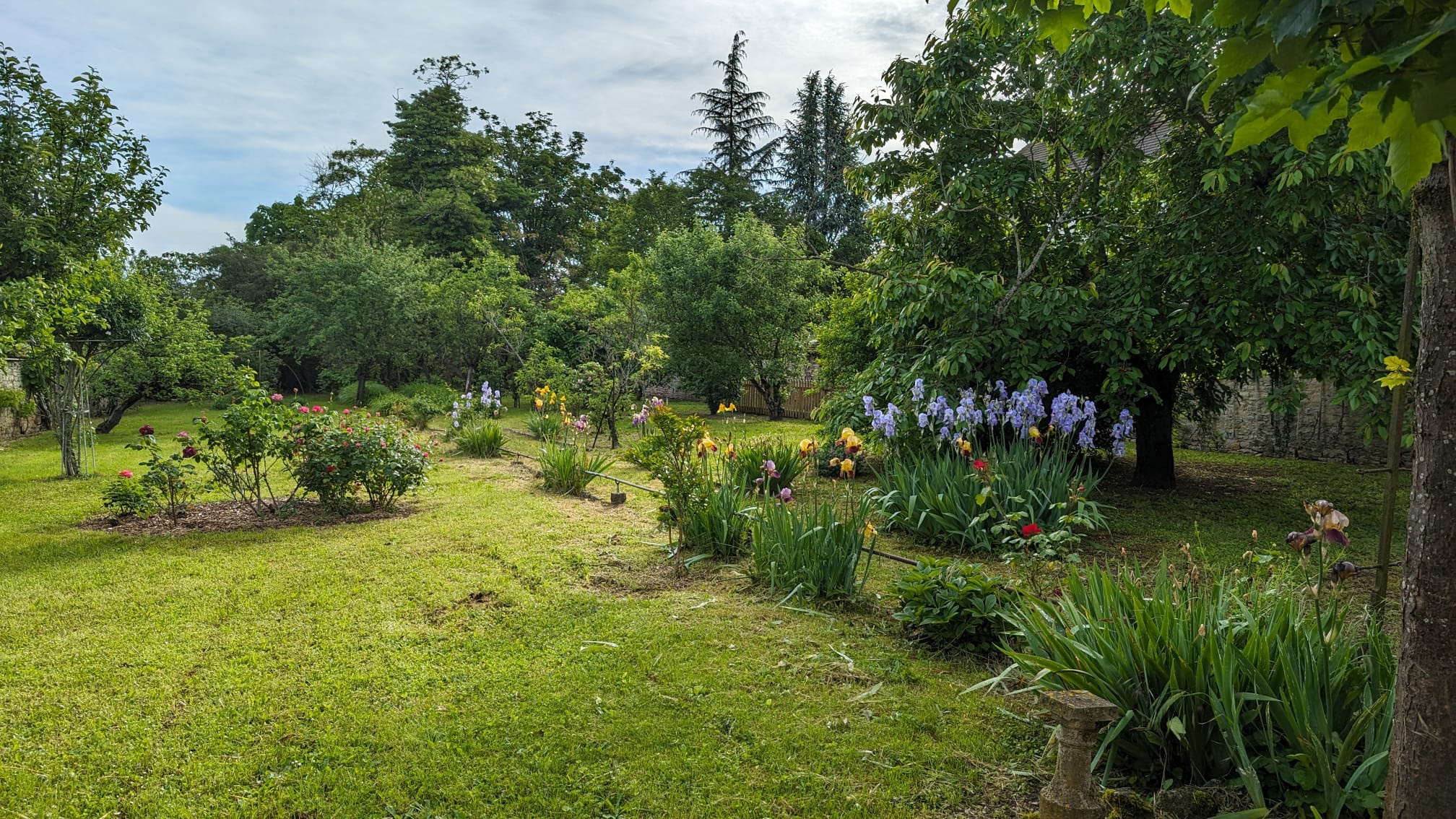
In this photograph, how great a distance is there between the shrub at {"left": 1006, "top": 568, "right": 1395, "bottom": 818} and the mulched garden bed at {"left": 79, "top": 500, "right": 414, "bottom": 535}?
621 centimetres

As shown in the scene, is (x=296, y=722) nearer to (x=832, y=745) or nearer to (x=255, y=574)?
(x=832, y=745)

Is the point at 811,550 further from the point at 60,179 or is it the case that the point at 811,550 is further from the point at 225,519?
the point at 60,179

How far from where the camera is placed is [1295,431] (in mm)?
11281

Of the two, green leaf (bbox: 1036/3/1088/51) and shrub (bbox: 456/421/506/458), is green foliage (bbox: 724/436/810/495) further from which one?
green leaf (bbox: 1036/3/1088/51)

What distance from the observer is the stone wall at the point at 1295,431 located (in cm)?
1044

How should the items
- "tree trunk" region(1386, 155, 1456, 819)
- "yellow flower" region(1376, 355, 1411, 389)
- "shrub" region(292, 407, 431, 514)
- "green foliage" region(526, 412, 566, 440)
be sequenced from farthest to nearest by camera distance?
"green foliage" region(526, 412, 566, 440)
"shrub" region(292, 407, 431, 514)
"yellow flower" region(1376, 355, 1411, 389)
"tree trunk" region(1386, 155, 1456, 819)

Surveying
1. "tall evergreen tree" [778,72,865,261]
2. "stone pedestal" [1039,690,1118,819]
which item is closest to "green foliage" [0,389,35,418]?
"stone pedestal" [1039,690,1118,819]

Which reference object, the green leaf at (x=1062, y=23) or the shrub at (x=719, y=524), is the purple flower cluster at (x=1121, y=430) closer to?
the shrub at (x=719, y=524)

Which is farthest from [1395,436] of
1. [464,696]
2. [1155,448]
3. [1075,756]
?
[1155,448]

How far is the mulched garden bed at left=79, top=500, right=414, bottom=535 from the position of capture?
6.62 metres

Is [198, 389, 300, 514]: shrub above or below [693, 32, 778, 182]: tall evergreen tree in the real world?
below

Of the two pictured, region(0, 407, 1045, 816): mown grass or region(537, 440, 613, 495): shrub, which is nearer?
region(0, 407, 1045, 816): mown grass

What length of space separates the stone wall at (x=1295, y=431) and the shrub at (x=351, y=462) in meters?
8.91

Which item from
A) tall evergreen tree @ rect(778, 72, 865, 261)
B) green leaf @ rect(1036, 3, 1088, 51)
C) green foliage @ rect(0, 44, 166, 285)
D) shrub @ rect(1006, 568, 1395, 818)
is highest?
tall evergreen tree @ rect(778, 72, 865, 261)
